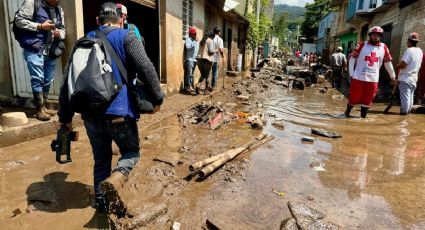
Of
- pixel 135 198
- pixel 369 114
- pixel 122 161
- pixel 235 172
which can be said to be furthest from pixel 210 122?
pixel 369 114

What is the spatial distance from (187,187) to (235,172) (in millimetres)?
686

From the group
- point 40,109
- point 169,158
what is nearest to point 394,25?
point 169,158

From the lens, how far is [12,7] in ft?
17.5

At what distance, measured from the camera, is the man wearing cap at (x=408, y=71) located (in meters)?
7.95

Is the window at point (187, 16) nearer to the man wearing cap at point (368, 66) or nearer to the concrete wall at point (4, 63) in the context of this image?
the man wearing cap at point (368, 66)

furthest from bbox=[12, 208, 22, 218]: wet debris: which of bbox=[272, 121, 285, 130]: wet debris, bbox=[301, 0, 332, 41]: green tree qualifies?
bbox=[301, 0, 332, 41]: green tree

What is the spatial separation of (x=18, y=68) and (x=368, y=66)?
22.3 feet

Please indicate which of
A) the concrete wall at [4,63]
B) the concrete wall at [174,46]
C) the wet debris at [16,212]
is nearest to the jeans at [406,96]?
the concrete wall at [174,46]

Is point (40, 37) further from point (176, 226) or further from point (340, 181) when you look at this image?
point (340, 181)

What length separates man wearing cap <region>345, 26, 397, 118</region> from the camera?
7094 mm

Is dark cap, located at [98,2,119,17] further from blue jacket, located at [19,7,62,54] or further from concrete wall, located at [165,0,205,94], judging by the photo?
concrete wall, located at [165,0,205,94]

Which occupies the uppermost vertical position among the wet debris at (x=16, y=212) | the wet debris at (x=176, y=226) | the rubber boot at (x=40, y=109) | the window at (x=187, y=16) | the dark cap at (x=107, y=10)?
the window at (x=187, y=16)

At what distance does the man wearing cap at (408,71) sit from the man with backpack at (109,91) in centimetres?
738

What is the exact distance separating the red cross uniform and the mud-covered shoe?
6.20 meters
